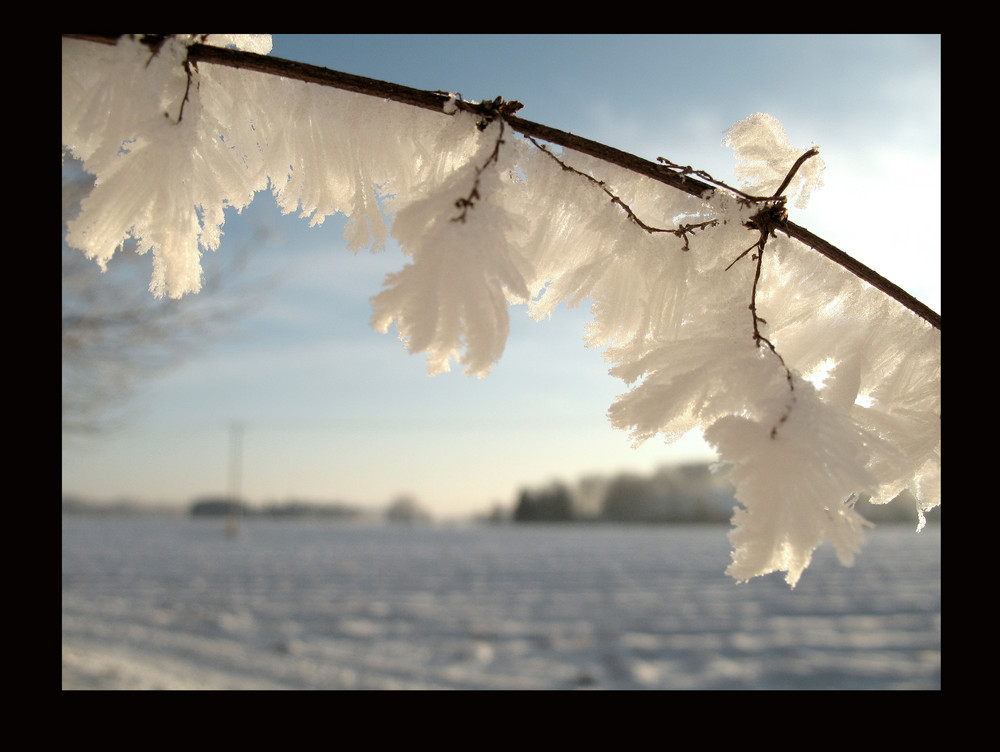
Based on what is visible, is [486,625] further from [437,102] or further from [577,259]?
[437,102]

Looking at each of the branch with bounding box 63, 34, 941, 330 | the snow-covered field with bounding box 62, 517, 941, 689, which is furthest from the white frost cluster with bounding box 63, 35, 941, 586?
the snow-covered field with bounding box 62, 517, 941, 689

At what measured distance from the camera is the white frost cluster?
2.27 feet

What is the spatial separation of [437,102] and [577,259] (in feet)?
0.98

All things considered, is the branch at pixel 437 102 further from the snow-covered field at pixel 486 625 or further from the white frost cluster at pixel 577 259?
the snow-covered field at pixel 486 625

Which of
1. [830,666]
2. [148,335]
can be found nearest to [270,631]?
[148,335]

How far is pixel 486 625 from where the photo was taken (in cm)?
665

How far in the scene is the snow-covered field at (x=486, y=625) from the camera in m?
4.95

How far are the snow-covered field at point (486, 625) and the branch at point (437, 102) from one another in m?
2.83

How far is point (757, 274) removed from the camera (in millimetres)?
794

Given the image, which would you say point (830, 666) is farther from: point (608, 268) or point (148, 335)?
point (148, 335)

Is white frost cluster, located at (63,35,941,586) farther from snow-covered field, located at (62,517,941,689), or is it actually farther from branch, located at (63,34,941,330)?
snow-covered field, located at (62,517,941,689)

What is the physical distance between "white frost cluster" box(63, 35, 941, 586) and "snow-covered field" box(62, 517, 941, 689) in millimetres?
2637

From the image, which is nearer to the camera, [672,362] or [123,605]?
[672,362]
